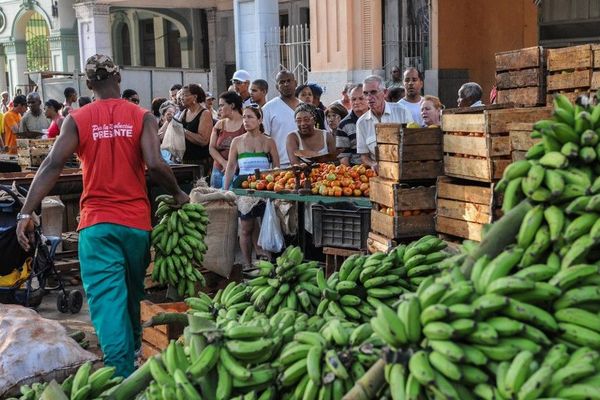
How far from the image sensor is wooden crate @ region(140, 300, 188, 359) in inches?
233

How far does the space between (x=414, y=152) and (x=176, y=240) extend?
1903 mm

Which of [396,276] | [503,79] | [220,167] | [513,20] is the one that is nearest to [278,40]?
[513,20]

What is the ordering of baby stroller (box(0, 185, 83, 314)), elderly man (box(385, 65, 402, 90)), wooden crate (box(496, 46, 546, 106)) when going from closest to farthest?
wooden crate (box(496, 46, 546, 106))
baby stroller (box(0, 185, 83, 314))
elderly man (box(385, 65, 402, 90))

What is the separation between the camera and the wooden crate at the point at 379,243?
6535 millimetres

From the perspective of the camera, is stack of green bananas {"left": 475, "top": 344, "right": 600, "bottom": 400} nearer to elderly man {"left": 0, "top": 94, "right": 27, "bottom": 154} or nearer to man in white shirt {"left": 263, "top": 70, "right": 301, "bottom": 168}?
man in white shirt {"left": 263, "top": 70, "right": 301, "bottom": 168}

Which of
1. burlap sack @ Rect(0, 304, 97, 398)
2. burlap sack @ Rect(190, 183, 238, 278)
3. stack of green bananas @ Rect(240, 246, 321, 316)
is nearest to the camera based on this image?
stack of green bananas @ Rect(240, 246, 321, 316)

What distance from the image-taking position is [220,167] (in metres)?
10.0

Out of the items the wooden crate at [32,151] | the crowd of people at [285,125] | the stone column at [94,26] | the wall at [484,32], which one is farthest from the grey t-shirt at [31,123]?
the stone column at [94,26]

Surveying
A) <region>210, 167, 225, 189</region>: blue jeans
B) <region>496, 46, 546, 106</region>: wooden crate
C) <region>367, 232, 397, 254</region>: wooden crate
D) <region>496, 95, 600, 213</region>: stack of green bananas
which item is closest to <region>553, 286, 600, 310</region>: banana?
<region>496, 95, 600, 213</region>: stack of green bananas

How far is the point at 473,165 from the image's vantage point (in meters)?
6.00

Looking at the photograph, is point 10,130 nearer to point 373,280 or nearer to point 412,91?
point 412,91

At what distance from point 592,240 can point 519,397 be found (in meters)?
0.58

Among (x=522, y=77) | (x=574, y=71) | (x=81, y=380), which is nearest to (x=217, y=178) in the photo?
(x=522, y=77)

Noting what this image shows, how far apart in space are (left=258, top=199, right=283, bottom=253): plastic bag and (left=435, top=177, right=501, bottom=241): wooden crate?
2.74 meters
